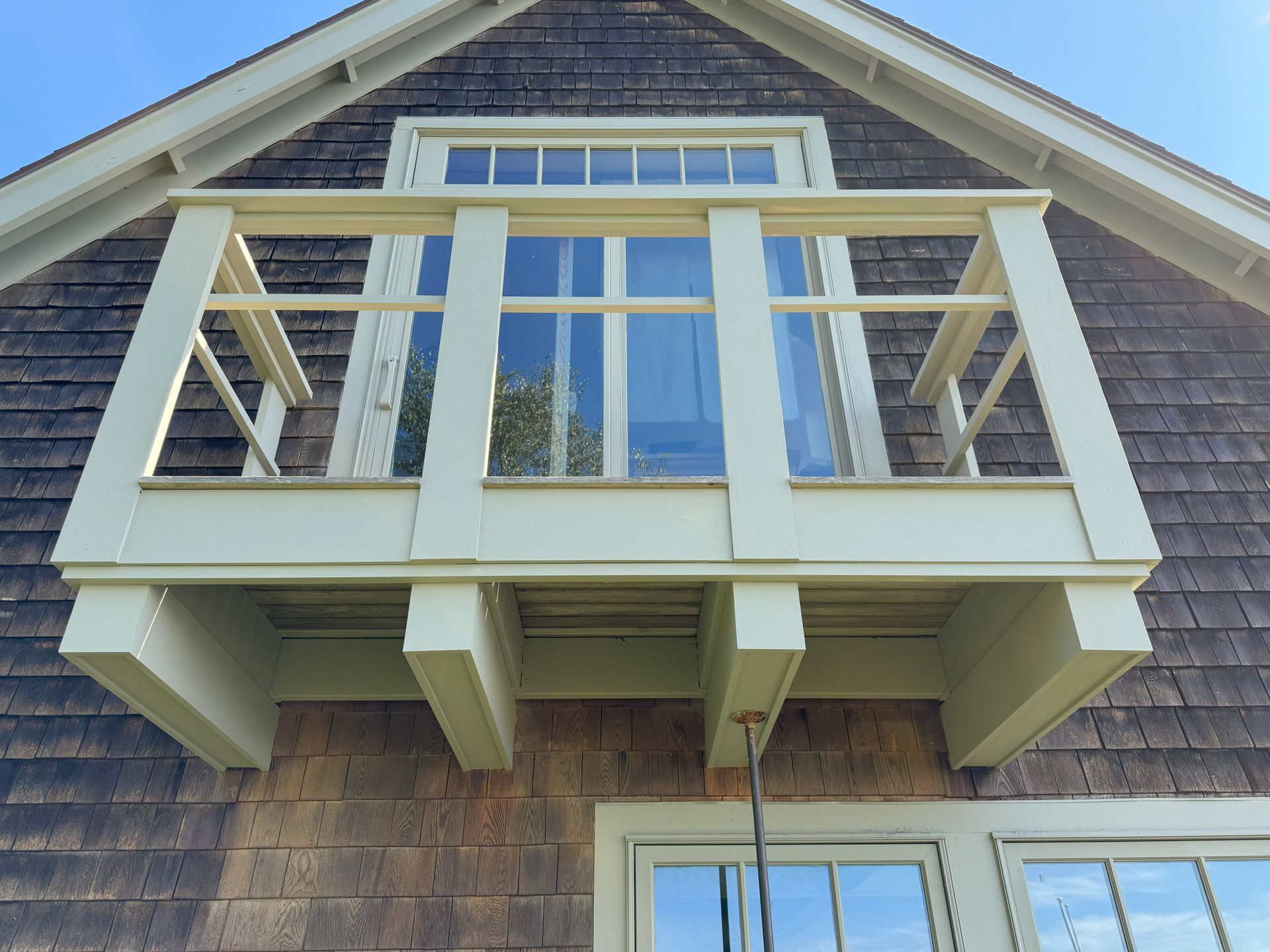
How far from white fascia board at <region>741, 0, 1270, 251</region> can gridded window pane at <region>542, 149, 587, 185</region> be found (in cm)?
155

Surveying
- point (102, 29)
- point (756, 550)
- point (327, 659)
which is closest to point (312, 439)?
point (327, 659)

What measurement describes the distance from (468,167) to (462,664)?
331cm

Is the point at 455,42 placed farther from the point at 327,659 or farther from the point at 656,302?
the point at 327,659

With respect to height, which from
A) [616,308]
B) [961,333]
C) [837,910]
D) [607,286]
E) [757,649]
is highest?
[607,286]

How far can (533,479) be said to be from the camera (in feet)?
8.37

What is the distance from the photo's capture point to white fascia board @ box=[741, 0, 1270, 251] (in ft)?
13.8

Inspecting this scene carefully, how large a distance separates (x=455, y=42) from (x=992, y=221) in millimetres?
3645

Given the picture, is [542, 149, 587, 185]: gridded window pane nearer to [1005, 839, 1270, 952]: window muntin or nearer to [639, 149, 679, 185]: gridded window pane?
[639, 149, 679, 185]: gridded window pane

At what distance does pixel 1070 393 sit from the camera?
8.96 ft

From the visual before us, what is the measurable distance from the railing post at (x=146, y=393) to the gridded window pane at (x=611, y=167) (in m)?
2.25

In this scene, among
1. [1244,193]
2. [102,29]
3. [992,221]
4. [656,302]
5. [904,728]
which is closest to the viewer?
→ [656,302]

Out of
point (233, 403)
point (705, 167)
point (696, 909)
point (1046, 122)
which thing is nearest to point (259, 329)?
point (233, 403)

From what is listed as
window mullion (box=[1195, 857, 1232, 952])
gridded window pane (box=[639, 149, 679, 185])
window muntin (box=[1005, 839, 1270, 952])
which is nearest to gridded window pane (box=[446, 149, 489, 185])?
gridded window pane (box=[639, 149, 679, 185])

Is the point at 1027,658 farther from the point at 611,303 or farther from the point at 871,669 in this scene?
the point at 611,303
